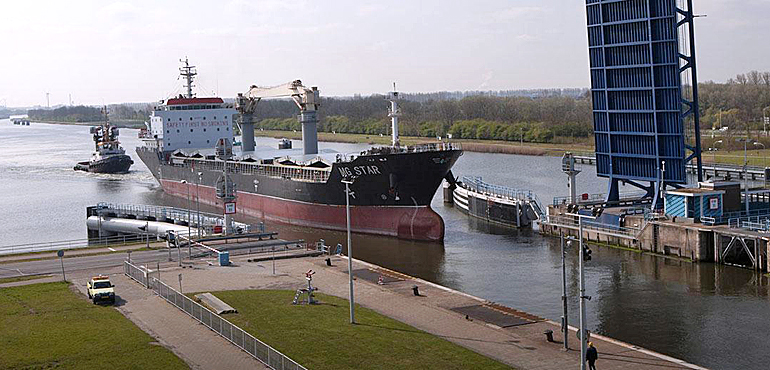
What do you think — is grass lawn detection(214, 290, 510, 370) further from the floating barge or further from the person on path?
the floating barge

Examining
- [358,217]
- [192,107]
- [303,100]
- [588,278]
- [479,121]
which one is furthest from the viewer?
[479,121]

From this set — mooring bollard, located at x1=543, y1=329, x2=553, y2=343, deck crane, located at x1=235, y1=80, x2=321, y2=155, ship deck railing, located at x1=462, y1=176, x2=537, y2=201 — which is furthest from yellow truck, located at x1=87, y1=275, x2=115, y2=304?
deck crane, located at x1=235, y1=80, x2=321, y2=155

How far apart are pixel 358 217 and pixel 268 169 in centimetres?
1267

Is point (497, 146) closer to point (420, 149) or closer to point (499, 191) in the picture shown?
point (499, 191)

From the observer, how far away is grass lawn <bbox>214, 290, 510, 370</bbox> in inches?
922

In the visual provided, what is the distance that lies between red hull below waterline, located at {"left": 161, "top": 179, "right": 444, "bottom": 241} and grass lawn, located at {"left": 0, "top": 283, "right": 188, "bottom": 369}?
824 inches

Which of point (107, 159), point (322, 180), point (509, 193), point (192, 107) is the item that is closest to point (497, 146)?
point (107, 159)

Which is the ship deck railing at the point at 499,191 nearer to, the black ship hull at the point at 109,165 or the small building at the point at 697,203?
the small building at the point at 697,203

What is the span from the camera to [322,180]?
54.1 m

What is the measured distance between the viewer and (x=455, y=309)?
29.5 metres

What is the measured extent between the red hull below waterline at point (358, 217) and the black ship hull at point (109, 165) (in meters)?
43.7

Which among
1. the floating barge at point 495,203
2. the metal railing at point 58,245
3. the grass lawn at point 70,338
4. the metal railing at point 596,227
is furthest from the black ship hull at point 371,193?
the grass lawn at point 70,338

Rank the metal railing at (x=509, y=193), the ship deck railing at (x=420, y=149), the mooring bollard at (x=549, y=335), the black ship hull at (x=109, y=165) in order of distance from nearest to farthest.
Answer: the mooring bollard at (x=549, y=335), the ship deck railing at (x=420, y=149), the metal railing at (x=509, y=193), the black ship hull at (x=109, y=165)

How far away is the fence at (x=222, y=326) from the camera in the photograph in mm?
22805
